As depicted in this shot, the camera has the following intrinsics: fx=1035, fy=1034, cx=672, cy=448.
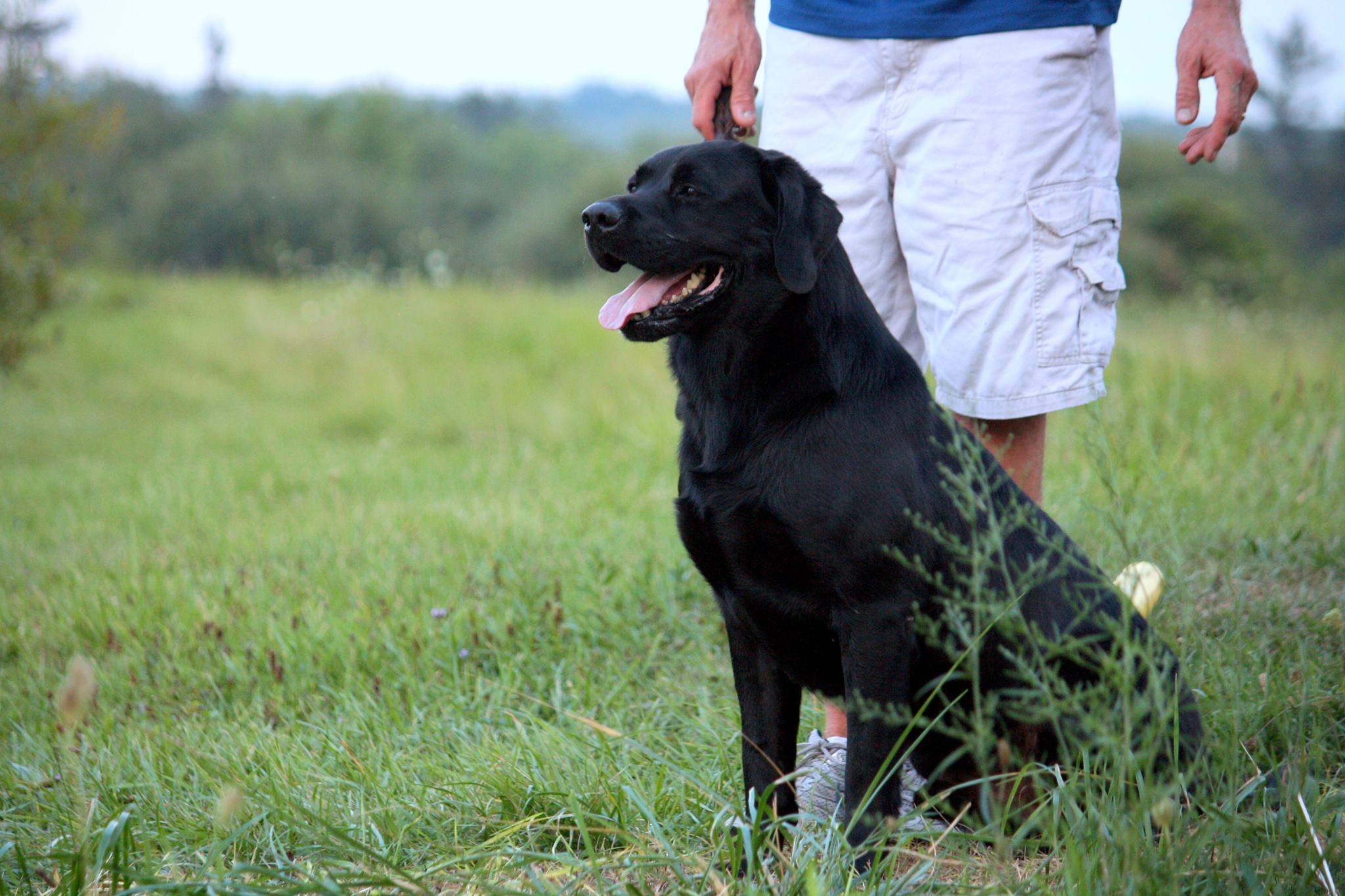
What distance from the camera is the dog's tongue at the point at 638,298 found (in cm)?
197

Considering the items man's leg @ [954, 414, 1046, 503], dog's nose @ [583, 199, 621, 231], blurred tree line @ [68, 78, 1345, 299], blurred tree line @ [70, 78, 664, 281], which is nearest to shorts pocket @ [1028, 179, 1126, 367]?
man's leg @ [954, 414, 1046, 503]

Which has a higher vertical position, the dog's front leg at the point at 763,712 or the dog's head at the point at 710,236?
the dog's head at the point at 710,236

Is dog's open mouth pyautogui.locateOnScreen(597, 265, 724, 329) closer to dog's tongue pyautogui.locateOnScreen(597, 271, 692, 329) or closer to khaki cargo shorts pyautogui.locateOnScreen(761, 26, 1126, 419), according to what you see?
dog's tongue pyautogui.locateOnScreen(597, 271, 692, 329)

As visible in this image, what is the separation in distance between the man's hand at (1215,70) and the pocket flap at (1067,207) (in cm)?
20

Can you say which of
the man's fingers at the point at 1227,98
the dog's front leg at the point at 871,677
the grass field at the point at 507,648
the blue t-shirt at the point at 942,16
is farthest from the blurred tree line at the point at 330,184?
the dog's front leg at the point at 871,677

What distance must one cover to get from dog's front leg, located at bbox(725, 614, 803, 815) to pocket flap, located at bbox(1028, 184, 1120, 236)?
1.09 m

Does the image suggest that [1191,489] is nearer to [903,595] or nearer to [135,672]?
[903,595]

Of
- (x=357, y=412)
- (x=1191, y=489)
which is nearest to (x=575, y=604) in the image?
(x=1191, y=489)

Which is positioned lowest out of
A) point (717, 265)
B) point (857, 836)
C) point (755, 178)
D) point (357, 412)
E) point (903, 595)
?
point (357, 412)

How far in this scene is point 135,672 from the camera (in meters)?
2.90

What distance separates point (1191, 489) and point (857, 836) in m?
2.66

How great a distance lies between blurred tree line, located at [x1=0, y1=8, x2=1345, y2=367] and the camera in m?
28.9

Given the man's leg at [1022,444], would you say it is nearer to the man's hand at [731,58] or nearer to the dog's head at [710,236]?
the dog's head at [710,236]

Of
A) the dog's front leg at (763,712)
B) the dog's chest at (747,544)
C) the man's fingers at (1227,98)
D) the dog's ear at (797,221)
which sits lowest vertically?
the dog's front leg at (763,712)
